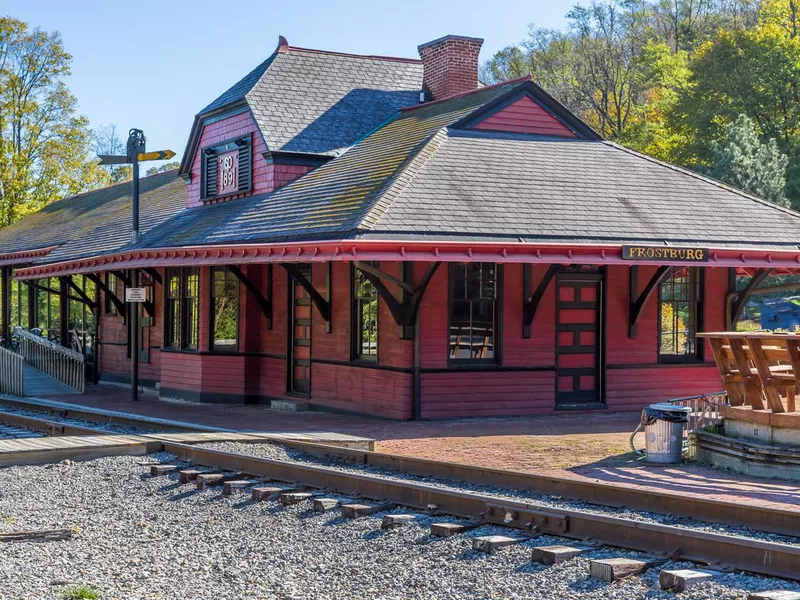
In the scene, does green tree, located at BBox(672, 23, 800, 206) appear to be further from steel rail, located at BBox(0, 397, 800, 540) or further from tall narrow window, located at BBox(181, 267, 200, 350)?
steel rail, located at BBox(0, 397, 800, 540)

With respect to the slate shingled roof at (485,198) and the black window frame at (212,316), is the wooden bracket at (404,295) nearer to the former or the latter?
the slate shingled roof at (485,198)

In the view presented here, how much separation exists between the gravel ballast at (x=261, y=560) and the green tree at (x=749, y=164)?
3709 centimetres

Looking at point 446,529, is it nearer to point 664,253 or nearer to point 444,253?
point 444,253

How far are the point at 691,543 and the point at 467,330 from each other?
10.2 meters

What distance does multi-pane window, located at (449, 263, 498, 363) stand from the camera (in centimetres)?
1653

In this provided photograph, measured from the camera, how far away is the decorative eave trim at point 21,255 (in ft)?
96.5

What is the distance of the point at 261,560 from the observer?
22.9 feet

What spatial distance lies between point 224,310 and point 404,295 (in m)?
5.77

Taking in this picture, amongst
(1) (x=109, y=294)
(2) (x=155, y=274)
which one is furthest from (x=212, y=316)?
(1) (x=109, y=294)

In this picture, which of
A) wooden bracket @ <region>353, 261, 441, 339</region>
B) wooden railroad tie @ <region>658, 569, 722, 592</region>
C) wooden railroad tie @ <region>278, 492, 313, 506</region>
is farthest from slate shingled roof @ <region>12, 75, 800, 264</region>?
wooden railroad tie @ <region>658, 569, 722, 592</region>

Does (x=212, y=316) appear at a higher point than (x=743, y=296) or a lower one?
lower

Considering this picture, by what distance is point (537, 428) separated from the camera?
15.3 m

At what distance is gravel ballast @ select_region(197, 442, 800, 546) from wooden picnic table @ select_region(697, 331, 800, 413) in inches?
115

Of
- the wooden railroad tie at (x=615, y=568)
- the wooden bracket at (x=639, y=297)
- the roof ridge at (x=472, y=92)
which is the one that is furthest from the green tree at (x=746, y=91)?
the wooden railroad tie at (x=615, y=568)
